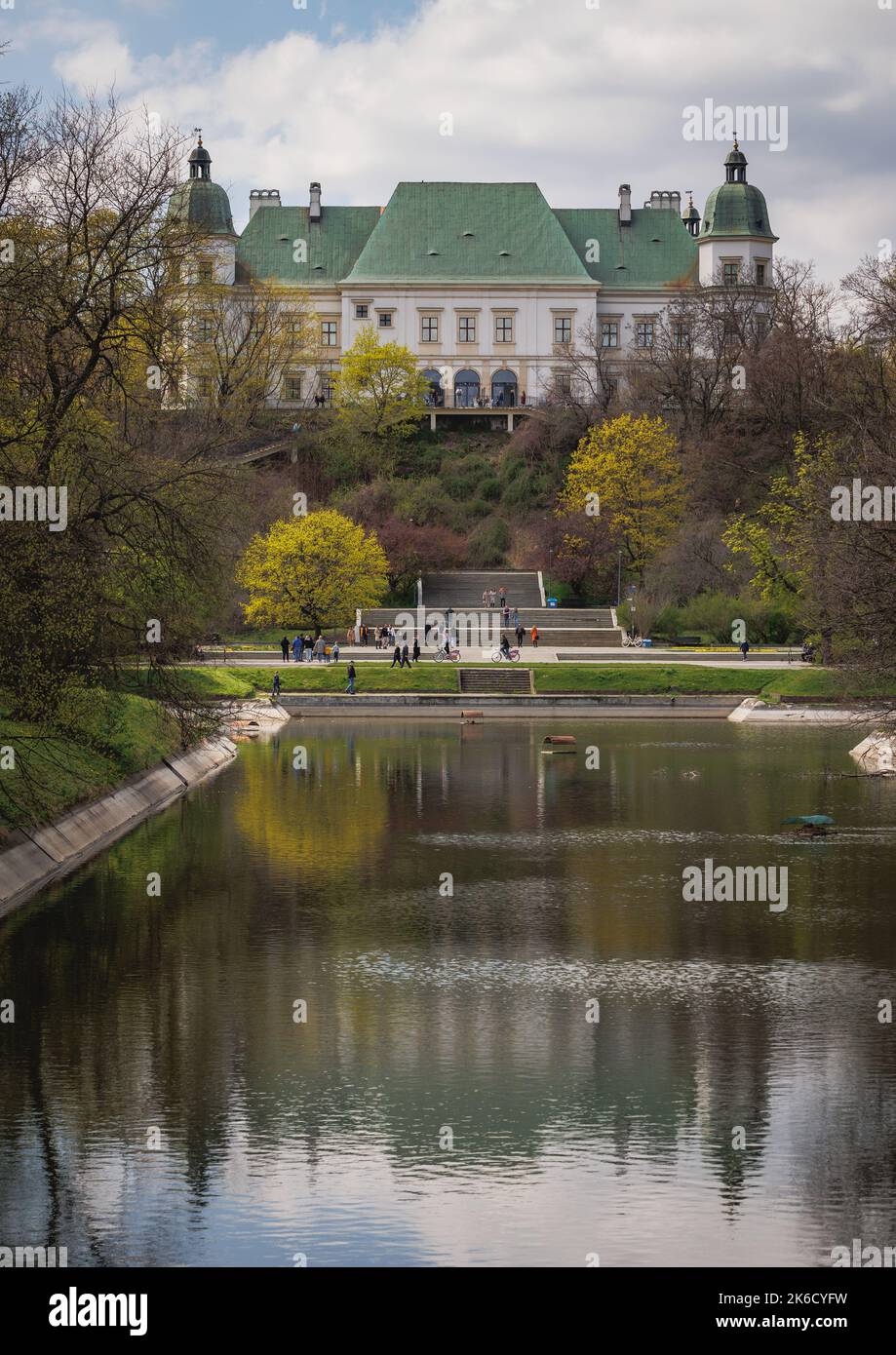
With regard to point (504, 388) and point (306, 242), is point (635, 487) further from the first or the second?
point (306, 242)

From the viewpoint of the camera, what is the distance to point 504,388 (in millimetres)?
108812

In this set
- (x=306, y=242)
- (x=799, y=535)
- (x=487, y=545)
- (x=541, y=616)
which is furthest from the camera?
(x=306, y=242)

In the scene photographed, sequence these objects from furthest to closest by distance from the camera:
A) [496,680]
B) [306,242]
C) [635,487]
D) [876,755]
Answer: [306,242] < [635,487] < [496,680] < [876,755]

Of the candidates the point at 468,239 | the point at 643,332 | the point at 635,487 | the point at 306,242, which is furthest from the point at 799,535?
the point at 306,242

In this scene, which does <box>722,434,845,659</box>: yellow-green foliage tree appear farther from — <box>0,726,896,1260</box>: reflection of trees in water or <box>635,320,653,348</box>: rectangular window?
<box>635,320,653,348</box>: rectangular window

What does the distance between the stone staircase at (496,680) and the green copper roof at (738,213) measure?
2215 inches

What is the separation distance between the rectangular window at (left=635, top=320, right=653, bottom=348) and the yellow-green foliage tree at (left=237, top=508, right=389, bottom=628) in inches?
1651

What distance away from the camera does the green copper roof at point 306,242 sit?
4375 inches

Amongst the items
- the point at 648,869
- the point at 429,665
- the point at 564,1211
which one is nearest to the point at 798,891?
the point at 648,869

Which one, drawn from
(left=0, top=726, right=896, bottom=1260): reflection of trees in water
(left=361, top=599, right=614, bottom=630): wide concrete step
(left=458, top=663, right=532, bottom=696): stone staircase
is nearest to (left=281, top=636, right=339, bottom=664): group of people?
(left=458, top=663, right=532, bottom=696): stone staircase

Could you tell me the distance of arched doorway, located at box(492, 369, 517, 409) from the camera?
352 ft

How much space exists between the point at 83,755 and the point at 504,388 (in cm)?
7929

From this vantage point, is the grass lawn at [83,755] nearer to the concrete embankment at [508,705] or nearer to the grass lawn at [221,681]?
the grass lawn at [221,681]

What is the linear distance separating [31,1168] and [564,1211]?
14.3ft
